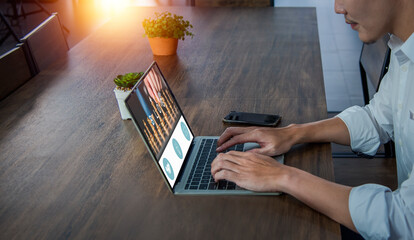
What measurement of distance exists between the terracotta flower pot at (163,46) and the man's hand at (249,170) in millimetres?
1004

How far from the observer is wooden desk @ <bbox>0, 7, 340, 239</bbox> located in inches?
39.0

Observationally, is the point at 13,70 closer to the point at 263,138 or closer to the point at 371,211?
the point at 263,138

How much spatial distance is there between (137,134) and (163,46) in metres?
0.76

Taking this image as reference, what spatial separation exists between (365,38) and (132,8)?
194 cm

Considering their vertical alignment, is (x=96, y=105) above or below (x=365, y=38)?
below

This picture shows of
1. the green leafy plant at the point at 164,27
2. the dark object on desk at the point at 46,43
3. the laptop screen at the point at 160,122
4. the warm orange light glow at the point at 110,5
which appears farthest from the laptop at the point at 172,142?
the warm orange light glow at the point at 110,5

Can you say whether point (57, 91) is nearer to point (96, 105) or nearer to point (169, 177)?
point (96, 105)

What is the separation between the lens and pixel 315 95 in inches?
63.6

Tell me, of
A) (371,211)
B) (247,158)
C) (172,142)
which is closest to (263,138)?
(247,158)

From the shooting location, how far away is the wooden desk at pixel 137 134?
3.25ft

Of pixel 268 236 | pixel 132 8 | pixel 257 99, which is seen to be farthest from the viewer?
pixel 132 8

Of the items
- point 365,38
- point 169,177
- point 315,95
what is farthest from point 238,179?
point 315,95

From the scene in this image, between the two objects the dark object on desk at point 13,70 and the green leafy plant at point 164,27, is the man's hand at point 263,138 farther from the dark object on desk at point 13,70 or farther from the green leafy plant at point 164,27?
the dark object on desk at point 13,70

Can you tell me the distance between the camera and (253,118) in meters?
1.43
